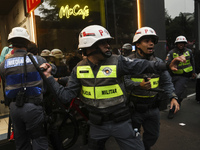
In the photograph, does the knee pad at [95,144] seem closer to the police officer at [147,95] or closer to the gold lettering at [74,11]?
the police officer at [147,95]

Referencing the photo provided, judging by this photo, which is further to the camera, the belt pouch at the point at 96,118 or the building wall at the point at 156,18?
the building wall at the point at 156,18

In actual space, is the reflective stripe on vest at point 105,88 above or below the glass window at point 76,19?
below

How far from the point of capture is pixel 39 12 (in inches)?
203

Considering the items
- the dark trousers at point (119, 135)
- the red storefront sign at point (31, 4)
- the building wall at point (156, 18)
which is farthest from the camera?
the building wall at point (156, 18)

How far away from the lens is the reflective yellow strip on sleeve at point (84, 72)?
2145 mm

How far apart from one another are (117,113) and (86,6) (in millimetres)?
4470

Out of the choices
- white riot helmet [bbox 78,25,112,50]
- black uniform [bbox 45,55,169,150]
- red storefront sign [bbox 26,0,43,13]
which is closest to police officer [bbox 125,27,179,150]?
black uniform [bbox 45,55,169,150]

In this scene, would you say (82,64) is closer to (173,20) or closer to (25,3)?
(25,3)

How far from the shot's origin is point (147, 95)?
2.71 meters

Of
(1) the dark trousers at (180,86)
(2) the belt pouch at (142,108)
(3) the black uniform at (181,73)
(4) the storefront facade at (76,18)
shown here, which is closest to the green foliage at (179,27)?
(4) the storefront facade at (76,18)

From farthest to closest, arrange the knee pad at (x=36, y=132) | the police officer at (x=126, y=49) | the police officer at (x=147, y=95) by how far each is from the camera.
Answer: the police officer at (x=126, y=49) → the police officer at (x=147, y=95) → the knee pad at (x=36, y=132)

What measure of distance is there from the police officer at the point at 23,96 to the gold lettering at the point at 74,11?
2903 mm

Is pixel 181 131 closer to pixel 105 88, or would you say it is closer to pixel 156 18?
pixel 105 88

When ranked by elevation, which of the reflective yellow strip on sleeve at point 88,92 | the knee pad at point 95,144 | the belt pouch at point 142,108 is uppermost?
the reflective yellow strip on sleeve at point 88,92
